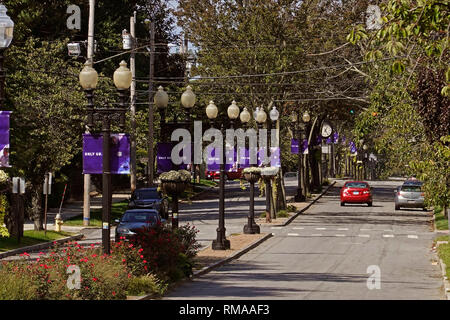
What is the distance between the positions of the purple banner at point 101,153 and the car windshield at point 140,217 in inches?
529

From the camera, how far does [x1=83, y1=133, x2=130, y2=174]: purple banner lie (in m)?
19.8

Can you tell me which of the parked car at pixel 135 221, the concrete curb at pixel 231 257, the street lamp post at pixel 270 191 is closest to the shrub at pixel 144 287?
the concrete curb at pixel 231 257

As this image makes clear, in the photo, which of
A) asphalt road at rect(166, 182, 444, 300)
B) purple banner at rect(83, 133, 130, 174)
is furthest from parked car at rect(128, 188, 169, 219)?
purple banner at rect(83, 133, 130, 174)

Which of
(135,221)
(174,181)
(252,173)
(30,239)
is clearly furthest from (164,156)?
(252,173)

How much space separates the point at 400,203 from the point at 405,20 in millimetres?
41690

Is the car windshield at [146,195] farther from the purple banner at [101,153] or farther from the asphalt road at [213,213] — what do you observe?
the purple banner at [101,153]

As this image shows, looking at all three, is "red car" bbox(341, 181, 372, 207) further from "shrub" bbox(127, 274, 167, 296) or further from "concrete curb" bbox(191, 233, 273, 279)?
"shrub" bbox(127, 274, 167, 296)

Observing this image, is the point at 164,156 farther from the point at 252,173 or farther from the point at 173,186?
the point at 252,173

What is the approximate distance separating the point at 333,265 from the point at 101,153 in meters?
10.2

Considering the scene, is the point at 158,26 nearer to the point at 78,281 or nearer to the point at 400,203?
the point at 400,203

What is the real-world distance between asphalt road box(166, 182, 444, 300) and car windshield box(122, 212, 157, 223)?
3.97 m

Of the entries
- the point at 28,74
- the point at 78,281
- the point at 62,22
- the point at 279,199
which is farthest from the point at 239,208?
the point at 78,281

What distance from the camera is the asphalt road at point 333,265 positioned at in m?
20.7

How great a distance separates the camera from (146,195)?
48.0 meters
